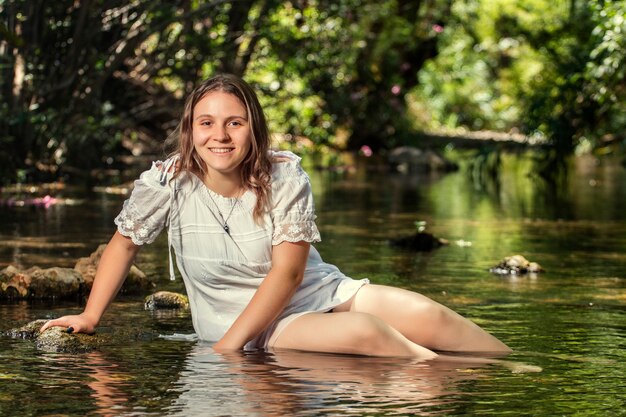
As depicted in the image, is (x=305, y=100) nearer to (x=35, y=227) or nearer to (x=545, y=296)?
(x=35, y=227)

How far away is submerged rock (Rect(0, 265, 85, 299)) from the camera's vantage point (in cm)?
720

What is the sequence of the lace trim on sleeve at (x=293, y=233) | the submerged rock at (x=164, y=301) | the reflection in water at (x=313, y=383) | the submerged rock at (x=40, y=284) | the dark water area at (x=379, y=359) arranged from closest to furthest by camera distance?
the reflection in water at (x=313, y=383) → the dark water area at (x=379, y=359) → the lace trim on sleeve at (x=293, y=233) → the submerged rock at (x=164, y=301) → the submerged rock at (x=40, y=284)

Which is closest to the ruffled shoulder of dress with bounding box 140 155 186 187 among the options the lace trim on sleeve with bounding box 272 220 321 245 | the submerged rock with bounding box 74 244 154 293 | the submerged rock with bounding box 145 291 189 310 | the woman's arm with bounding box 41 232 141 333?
the woman's arm with bounding box 41 232 141 333

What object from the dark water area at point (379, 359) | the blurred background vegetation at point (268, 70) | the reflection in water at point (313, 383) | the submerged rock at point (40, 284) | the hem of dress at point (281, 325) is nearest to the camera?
the reflection in water at point (313, 383)

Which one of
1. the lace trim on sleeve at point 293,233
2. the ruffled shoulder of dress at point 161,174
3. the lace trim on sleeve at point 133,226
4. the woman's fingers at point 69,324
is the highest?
the ruffled shoulder of dress at point 161,174

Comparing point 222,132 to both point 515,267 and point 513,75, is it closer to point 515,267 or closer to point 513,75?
point 515,267

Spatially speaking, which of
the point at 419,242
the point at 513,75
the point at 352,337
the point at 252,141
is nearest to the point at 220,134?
the point at 252,141

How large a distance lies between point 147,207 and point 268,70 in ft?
50.6

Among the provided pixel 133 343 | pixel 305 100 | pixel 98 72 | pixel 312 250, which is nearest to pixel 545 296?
pixel 312 250

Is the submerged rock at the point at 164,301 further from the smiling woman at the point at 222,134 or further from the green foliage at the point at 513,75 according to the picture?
the green foliage at the point at 513,75

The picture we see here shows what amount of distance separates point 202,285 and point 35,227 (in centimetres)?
546

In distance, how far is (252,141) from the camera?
5.60 m

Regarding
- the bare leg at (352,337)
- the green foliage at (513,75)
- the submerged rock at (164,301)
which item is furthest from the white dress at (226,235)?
the green foliage at (513,75)

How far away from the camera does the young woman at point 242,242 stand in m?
5.56
